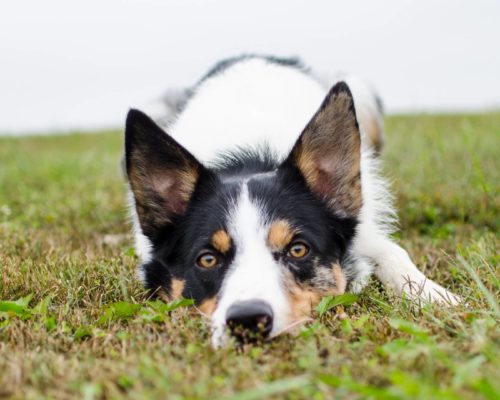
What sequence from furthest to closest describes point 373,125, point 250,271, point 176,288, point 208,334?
point 373,125 → point 176,288 → point 250,271 → point 208,334

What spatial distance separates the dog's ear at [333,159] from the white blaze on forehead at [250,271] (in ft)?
1.31

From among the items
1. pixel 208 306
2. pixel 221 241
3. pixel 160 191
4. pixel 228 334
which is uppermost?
pixel 160 191

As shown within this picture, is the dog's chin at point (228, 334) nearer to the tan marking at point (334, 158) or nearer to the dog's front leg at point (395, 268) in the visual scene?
the dog's front leg at point (395, 268)

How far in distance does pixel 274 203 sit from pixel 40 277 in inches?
53.5

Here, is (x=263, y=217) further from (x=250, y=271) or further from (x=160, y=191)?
(x=160, y=191)

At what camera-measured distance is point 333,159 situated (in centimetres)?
356

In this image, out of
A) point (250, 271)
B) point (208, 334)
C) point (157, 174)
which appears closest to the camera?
point (208, 334)

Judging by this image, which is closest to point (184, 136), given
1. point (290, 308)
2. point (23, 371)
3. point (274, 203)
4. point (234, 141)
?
point (234, 141)

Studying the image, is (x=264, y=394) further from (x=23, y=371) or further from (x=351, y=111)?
(x=351, y=111)

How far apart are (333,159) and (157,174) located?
3.24ft

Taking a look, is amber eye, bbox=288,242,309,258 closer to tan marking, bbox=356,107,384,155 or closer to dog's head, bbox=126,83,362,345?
dog's head, bbox=126,83,362,345

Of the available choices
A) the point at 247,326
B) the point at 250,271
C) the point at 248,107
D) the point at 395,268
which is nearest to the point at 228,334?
the point at 247,326

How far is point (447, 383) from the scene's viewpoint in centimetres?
205

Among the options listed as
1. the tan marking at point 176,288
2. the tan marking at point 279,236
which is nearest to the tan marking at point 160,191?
the tan marking at point 176,288
